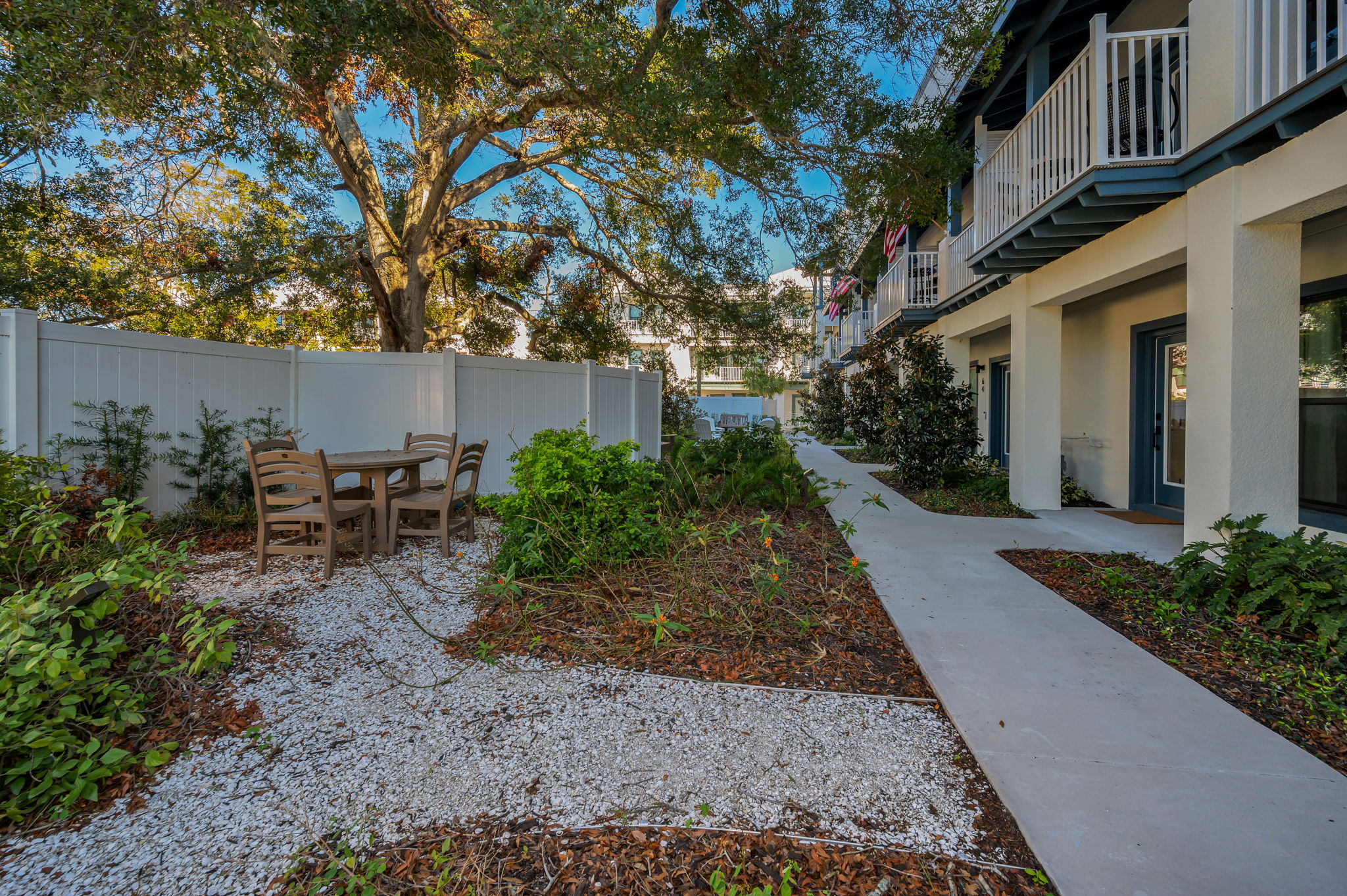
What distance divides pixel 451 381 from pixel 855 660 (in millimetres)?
5611

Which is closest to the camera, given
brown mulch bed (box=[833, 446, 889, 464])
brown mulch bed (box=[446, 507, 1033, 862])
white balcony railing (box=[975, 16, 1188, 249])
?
brown mulch bed (box=[446, 507, 1033, 862])

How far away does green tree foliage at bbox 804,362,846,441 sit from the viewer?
59.1ft

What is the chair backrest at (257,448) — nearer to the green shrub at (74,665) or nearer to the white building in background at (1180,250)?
the green shrub at (74,665)

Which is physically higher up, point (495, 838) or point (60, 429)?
point (60, 429)

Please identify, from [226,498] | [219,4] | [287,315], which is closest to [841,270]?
[219,4]

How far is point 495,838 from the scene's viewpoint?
1778 millimetres

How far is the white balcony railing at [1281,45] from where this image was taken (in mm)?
3277

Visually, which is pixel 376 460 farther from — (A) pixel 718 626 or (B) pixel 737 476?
(B) pixel 737 476

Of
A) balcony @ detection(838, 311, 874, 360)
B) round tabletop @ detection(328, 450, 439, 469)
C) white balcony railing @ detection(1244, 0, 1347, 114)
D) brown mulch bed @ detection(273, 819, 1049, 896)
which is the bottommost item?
brown mulch bed @ detection(273, 819, 1049, 896)

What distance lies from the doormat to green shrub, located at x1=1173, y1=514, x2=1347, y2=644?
8.35 feet

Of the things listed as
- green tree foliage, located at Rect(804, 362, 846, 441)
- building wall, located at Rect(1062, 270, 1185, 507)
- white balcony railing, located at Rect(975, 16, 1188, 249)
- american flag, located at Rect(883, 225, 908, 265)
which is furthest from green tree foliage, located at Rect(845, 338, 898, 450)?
green tree foliage, located at Rect(804, 362, 846, 441)

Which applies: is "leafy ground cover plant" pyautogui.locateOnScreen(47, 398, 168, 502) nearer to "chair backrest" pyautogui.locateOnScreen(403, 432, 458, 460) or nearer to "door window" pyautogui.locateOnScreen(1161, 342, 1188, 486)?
"chair backrest" pyautogui.locateOnScreen(403, 432, 458, 460)

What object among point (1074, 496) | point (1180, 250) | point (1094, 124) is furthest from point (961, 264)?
point (1180, 250)

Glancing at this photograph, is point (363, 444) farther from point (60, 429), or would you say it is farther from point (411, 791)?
point (411, 791)
